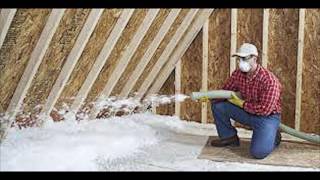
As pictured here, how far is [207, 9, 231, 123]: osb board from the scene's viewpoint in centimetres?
394

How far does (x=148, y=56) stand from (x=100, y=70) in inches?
18.0

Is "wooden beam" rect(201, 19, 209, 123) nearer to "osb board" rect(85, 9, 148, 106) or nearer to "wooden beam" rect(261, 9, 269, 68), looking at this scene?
"wooden beam" rect(261, 9, 269, 68)

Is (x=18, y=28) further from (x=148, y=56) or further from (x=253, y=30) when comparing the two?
(x=253, y=30)

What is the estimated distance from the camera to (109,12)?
2.84 meters

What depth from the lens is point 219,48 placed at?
13.1ft

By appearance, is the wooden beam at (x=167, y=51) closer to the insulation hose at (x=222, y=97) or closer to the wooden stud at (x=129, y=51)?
the wooden stud at (x=129, y=51)

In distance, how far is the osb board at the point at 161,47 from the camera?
347cm

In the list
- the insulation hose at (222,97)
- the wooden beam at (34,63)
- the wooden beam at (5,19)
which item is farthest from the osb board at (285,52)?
the wooden beam at (5,19)

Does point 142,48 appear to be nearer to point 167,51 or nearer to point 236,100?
point 167,51

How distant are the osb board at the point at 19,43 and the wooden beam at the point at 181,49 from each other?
1.49m

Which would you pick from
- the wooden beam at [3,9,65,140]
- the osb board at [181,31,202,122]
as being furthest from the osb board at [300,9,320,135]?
the wooden beam at [3,9,65,140]

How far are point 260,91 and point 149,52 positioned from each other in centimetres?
86

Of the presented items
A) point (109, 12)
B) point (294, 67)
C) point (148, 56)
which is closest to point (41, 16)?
point (109, 12)

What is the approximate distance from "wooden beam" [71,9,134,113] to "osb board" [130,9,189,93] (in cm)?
58
